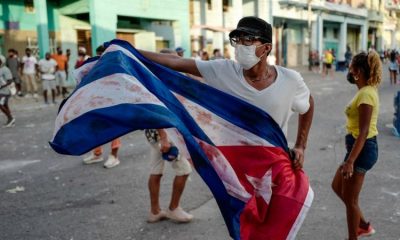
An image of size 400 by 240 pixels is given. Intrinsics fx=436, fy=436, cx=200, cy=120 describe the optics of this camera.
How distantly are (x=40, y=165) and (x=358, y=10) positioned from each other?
44.5 metres

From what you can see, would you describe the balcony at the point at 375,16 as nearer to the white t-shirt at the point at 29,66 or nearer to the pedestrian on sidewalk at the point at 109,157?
the white t-shirt at the point at 29,66

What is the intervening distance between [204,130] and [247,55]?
1.85 feet

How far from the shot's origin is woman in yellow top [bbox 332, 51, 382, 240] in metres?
3.33

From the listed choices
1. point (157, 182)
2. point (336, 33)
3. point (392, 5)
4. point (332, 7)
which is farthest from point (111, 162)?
point (392, 5)

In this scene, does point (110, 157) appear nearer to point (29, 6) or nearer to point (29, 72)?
point (29, 72)

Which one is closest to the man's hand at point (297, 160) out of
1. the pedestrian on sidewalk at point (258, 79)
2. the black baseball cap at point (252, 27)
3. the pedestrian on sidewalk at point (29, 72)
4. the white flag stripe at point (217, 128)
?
the pedestrian on sidewalk at point (258, 79)

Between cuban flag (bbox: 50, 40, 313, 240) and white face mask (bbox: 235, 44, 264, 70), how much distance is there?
246mm

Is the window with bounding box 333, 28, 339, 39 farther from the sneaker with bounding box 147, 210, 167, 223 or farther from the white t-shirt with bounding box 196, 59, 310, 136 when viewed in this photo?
the white t-shirt with bounding box 196, 59, 310, 136

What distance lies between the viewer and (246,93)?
8.99 feet

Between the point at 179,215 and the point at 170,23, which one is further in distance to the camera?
the point at 170,23

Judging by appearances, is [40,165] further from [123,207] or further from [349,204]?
[349,204]

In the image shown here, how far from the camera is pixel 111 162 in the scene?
20.7ft

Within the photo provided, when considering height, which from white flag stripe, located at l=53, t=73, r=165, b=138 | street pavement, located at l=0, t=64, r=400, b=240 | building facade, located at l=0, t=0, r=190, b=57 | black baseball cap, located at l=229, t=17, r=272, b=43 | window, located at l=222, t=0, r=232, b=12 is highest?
window, located at l=222, t=0, r=232, b=12

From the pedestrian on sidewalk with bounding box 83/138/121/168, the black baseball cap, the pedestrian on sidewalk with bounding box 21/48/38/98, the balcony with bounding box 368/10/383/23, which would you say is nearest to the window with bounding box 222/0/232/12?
the pedestrian on sidewalk with bounding box 21/48/38/98
